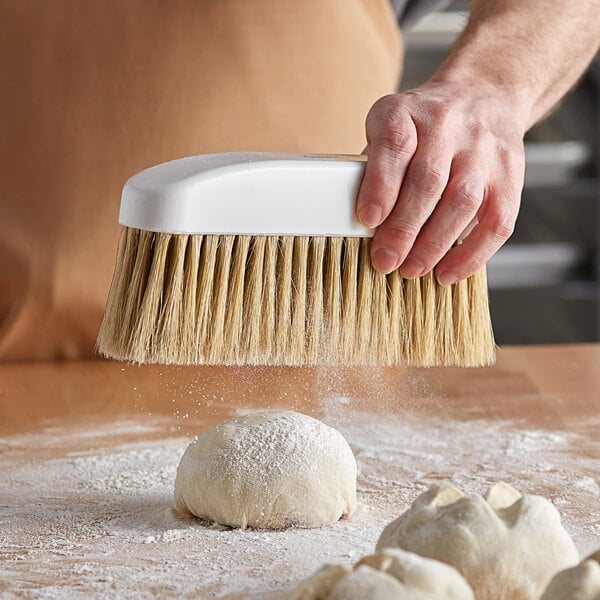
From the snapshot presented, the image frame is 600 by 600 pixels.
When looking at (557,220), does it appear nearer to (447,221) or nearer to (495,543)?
(447,221)

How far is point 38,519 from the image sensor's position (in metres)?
1.01

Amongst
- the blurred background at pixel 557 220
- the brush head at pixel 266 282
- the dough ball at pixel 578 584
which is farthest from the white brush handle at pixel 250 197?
the blurred background at pixel 557 220

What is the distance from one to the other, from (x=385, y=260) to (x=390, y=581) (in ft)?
1.50

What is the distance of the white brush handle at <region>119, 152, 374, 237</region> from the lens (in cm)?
100

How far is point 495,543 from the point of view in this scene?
0.75 metres

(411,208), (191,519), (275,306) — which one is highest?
(411,208)

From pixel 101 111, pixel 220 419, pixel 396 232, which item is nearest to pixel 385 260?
pixel 396 232

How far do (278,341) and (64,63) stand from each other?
0.64m

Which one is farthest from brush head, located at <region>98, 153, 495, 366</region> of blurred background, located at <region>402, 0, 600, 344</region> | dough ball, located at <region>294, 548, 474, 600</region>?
blurred background, located at <region>402, 0, 600, 344</region>

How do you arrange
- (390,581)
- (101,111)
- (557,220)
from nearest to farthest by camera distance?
(390,581), (101,111), (557,220)

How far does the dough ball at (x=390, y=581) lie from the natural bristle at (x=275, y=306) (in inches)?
16.0

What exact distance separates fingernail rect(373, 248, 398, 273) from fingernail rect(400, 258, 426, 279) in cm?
2

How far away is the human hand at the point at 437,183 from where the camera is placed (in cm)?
105

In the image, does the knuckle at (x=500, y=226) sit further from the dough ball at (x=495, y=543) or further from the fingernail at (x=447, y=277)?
the dough ball at (x=495, y=543)
